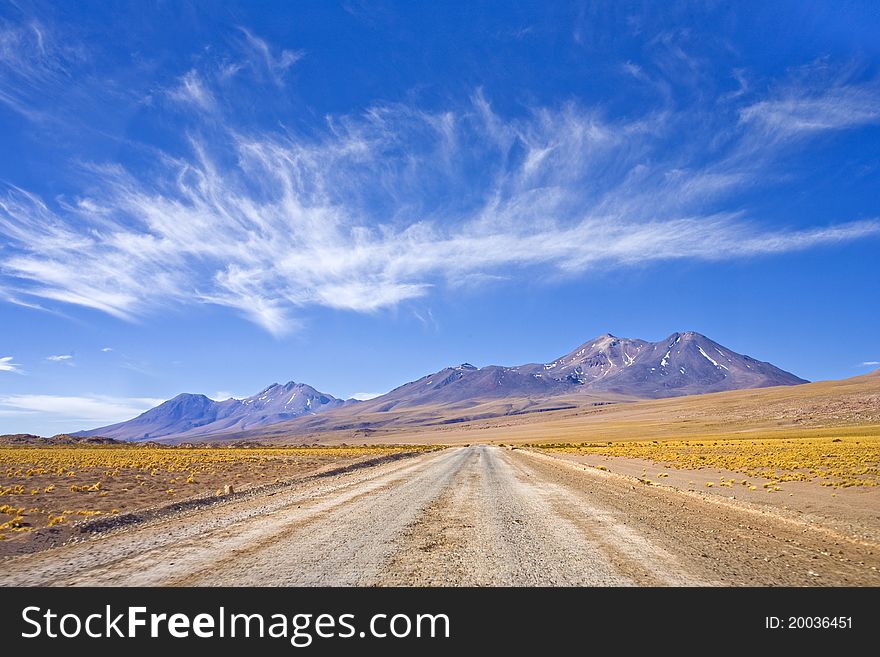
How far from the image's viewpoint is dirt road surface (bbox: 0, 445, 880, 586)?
7.56 metres

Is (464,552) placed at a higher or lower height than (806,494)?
higher

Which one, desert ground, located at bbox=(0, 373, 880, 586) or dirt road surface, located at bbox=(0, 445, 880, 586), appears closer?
dirt road surface, located at bbox=(0, 445, 880, 586)

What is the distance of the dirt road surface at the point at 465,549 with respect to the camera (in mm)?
7559

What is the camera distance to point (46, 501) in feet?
64.7

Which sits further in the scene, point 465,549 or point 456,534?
point 456,534

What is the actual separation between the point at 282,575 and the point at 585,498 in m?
13.0

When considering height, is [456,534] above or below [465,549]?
below

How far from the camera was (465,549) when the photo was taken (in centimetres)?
948

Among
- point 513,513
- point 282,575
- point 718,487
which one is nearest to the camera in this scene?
point 282,575

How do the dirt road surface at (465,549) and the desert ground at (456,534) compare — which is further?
the desert ground at (456,534)
